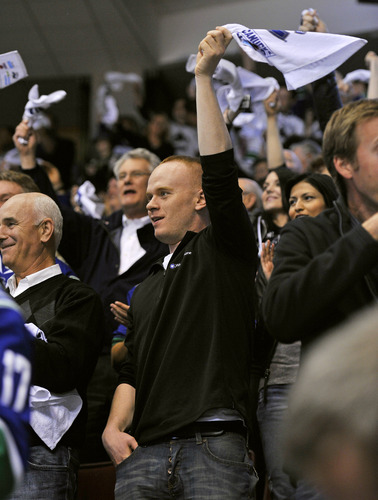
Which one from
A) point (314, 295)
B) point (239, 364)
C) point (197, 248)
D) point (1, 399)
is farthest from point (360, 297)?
point (1, 399)

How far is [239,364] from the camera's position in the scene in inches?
87.9

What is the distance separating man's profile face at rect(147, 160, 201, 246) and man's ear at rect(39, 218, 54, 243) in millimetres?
495

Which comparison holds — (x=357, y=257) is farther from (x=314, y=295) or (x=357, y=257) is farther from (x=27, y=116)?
(x=27, y=116)

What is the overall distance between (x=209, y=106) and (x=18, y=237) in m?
0.99

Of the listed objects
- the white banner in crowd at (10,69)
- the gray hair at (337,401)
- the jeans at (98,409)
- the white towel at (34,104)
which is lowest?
the jeans at (98,409)

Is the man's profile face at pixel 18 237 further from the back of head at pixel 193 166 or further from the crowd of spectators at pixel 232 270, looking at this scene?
the back of head at pixel 193 166

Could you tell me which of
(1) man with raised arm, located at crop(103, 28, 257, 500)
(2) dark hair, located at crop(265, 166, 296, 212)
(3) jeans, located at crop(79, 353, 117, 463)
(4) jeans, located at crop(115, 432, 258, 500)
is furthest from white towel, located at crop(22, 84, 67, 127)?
(4) jeans, located at crop(115, 432, 258, 500)

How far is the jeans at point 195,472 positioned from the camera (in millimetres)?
2064

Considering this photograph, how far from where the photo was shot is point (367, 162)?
1821 millimetres

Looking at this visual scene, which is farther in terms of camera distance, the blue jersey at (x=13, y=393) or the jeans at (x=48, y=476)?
the jeans at (x=48, y=476)

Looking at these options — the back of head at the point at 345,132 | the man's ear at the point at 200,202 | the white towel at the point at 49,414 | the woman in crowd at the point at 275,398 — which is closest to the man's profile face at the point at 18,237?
the white towel at the point at 49,414

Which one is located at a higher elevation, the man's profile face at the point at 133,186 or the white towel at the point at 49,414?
the white towel at the point at 49,414

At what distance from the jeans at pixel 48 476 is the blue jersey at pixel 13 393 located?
117cm

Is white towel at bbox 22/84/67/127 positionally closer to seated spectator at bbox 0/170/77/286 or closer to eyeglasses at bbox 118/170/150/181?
seated spectator at bbox 0/170/77/286
